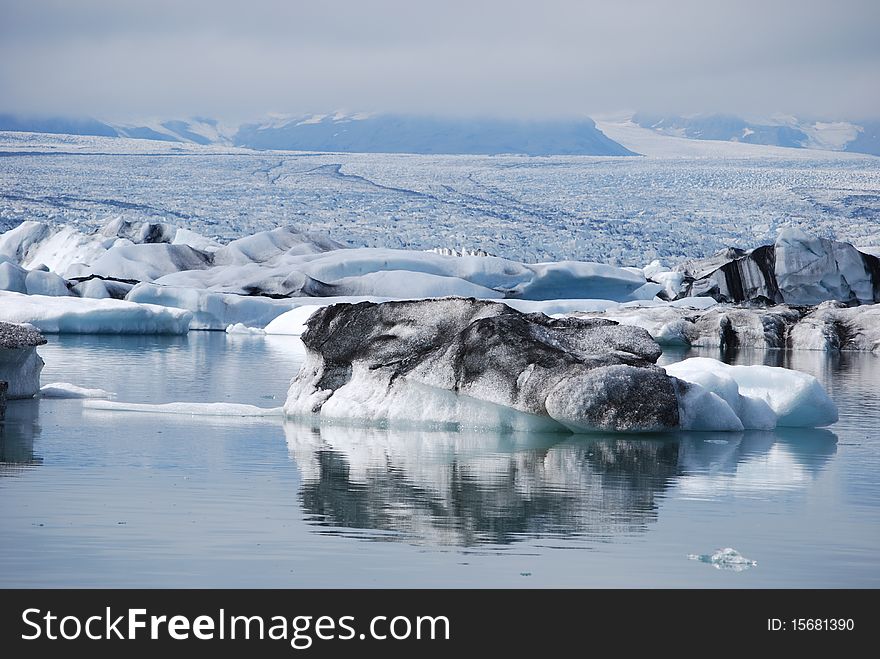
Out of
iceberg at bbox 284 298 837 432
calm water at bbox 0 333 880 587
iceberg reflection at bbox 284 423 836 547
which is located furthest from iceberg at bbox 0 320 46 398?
iceberg reflection at bbox 284 423 836 547

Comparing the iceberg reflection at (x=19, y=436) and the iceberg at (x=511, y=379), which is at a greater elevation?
the iceberg at (x=511, y=379)

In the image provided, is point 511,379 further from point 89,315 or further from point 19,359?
point 89,315

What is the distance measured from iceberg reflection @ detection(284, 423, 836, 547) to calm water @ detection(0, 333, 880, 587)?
0.02 meters

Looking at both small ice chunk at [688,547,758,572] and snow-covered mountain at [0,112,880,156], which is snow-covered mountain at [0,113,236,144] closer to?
snow-covered mountain at [0,112,880,156]

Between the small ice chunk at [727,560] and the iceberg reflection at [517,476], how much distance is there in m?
0.61

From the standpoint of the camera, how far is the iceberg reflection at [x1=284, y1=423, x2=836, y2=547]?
19.5 ft

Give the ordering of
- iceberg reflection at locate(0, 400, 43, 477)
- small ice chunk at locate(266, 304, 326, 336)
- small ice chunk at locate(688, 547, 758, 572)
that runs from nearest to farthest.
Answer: small ice chunk at locate(688, 547, 758, 572) → iceberg reflection at locate(0, 400, 43, 477) → small ice chunk at locate(266, 304, 326, 336)

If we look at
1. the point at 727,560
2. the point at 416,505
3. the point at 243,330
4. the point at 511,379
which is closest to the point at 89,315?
the point at 243,330

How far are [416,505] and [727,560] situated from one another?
1822mm

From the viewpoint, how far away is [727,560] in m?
5.12

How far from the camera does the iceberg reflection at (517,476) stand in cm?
594

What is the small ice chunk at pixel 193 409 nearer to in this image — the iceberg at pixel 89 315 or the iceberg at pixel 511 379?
the iceberg at pixel 511 379

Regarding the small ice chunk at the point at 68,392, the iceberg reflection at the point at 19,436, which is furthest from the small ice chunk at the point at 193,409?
the small ice chunk at the point at 68,392
